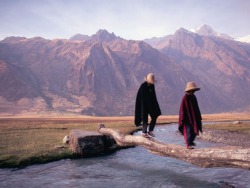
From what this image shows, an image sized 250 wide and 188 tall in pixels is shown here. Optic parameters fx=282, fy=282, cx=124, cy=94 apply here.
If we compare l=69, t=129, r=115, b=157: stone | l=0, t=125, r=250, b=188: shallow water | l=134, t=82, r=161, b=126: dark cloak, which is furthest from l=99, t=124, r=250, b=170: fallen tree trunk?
l=69, t=129, r=115, b=157: stone

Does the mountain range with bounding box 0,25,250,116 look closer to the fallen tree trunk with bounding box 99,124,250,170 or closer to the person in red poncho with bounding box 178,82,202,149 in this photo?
the fallen tree trunk with bounding box 99,124,250,170

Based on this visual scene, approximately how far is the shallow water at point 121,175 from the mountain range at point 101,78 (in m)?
56.1

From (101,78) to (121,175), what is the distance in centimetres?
7854

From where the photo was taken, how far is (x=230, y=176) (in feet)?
38.5

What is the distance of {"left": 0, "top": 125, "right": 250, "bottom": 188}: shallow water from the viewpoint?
1067 cm

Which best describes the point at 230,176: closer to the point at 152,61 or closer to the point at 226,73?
the point at 152,61

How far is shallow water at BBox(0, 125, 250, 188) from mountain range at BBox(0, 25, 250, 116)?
184ft

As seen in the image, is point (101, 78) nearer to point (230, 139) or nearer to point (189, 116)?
point (230, 139)

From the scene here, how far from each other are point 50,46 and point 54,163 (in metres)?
97.4

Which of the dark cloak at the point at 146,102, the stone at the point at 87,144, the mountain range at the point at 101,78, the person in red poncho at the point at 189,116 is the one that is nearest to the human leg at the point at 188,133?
the person in red poncho at the point at 189,116

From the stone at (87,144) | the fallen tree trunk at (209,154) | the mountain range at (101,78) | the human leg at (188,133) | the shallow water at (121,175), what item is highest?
the mountain range at (101,78)

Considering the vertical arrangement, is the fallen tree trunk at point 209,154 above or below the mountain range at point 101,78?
below

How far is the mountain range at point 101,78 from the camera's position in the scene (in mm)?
75812

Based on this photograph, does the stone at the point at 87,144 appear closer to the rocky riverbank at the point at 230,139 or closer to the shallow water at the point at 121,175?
the shallow water at the point at 121,175
